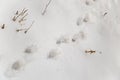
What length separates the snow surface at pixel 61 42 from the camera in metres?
2.21

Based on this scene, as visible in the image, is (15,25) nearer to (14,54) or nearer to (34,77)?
(14,54)

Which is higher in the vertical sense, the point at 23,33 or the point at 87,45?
the point at 23,33

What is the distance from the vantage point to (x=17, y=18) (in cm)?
231

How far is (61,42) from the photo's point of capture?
2400mm

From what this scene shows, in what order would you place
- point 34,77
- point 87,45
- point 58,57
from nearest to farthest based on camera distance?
point 34,77, point 58,57, point 87,45

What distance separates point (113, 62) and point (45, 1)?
30.0 inches

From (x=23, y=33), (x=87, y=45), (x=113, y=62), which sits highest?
(x=23, y=33)

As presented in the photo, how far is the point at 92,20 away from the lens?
A: 264cm

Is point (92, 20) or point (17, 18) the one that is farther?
point (92, 20)

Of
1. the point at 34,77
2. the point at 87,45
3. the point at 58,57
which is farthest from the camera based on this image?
the point at 87,45

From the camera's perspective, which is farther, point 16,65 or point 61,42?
point 61,42

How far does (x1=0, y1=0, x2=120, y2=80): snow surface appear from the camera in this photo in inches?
87.0

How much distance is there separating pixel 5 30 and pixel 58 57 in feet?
1.48

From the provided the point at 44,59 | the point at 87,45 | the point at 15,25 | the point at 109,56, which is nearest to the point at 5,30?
the point at 15,25
